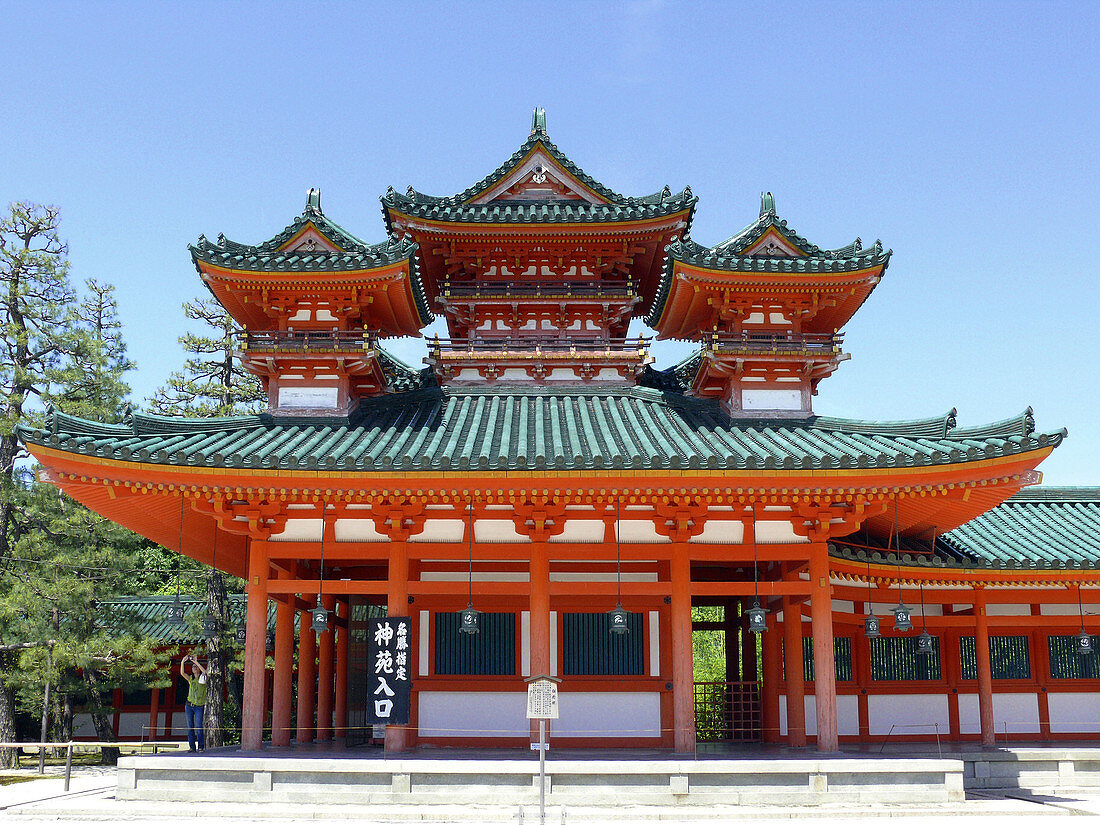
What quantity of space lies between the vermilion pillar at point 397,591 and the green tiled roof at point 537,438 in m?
1.79

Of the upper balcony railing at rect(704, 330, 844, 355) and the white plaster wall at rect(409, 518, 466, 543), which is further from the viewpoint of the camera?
the upper balcony railing at rect(704, 330, 844, 355)

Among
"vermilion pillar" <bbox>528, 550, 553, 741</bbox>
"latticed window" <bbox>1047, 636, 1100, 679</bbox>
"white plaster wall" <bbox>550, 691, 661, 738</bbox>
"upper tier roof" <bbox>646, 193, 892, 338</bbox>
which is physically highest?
"upper tier roof" <bbox>646, 193, 892, 338</bbox>

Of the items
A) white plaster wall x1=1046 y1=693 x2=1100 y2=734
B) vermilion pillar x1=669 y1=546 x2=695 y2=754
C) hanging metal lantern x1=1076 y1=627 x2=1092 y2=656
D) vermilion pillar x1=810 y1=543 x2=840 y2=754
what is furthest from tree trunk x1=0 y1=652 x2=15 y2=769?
hanging metal lantern x1=1076 y1=627 x2=1092 y2=656

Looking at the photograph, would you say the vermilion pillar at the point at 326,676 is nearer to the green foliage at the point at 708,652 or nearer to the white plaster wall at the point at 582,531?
the white plaster wall at the point at 582,531

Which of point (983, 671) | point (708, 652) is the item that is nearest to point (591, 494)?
point (983, 671)

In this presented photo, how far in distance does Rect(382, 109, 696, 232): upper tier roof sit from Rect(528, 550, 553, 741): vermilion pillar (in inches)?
303

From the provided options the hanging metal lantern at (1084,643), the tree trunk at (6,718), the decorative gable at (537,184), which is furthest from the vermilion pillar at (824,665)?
the tree trunk at (6,718)

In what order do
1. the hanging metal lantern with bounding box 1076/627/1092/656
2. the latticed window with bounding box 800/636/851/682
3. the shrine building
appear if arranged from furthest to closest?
the latticed window with bounding box 800/636/851/682
the hanging metal lantern with bounding box 1076/627/1092/656
the shrine building

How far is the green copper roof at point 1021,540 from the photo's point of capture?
63.5ft

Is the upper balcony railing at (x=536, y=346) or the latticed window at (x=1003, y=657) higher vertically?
the upper balcony railing at (x=536, y=346)

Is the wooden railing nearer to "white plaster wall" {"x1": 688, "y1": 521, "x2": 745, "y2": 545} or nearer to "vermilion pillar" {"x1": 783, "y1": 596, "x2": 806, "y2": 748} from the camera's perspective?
"white plaster wall" {"x1": 688, "y1": 521, "x2": 745, "y2": 545}

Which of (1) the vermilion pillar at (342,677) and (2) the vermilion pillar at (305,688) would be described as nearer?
(2) the vermilion pillar at (305,688)

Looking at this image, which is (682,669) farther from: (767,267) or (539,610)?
(767,267)

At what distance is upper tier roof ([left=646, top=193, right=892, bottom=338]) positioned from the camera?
18344 mm
